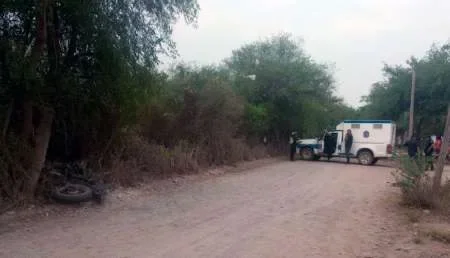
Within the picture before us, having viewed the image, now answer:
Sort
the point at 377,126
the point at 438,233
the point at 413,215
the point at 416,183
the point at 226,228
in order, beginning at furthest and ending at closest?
the point at 377,126, the point at 416,183, the point at 413,215, the point at 226,228, the point at 438,233

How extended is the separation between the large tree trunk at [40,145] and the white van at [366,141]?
63.5 feet

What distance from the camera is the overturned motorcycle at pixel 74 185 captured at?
1020 cm

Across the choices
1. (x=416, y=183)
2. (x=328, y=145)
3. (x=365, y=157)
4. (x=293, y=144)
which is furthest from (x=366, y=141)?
(x=416, y=183)

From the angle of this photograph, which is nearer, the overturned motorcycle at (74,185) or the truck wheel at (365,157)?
the overturned motorcycle at (74,185)

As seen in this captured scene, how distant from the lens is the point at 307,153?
93.2 ft

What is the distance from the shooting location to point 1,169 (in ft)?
30.3

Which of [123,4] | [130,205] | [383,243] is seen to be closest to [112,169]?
[130,205]

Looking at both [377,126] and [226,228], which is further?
[377,126]

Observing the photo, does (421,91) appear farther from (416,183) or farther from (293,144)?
(416,183)

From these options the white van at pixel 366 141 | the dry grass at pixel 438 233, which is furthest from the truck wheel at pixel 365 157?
the dry grass at pixel 438 233

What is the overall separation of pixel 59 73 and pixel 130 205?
3292 millimetres

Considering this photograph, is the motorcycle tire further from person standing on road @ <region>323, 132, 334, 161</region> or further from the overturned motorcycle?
person standing on road @ <region>323, 132, 334, 161</region>

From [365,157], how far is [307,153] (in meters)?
3.45

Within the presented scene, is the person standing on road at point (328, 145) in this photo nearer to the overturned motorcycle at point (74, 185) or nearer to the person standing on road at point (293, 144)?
the person standing on road at point (293, 144)
